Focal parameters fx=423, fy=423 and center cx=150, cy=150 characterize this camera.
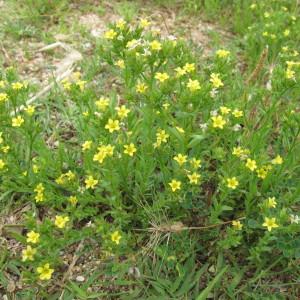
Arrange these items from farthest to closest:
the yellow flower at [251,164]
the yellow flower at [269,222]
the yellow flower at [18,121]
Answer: the yellow flower at [18,121] → the yellow flower at [251,164] → the yellow flower at [269,222]

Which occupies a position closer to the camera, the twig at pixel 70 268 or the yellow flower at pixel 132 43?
the yellow flower at pixel 132 43

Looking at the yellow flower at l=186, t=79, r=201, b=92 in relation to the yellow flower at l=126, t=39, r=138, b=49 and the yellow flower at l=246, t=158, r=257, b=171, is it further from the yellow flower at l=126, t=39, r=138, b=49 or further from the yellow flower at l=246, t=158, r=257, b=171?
the yellow flower at l=246, t=158, r=257, b=171

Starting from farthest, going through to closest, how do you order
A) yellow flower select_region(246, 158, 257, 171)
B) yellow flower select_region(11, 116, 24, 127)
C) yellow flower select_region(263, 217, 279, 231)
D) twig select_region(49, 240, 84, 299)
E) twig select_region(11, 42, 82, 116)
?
twig select_region(11, 42, 82, 116) < twig select_region(49, 240, 84, 299) < yellow flower select_region(11, 116, 24, 127) < yellow flower select_region(246, 158, 257, 171) < yellow flower select_region(263, 217, 279, 231)

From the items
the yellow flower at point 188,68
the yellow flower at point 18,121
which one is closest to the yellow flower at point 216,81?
the yellow flower at point 188,68

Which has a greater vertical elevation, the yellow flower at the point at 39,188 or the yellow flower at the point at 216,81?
the yellow flower at the point at 216,81

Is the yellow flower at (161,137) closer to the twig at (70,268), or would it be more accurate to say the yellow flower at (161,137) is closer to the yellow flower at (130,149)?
the yellow flower at (130,149)

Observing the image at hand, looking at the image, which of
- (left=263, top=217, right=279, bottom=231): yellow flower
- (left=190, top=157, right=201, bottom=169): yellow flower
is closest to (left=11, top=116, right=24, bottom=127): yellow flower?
(left=190, top=157, right=201, bottom=169): yellow flower

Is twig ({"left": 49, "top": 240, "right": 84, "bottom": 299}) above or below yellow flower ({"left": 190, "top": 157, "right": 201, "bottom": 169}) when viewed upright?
below

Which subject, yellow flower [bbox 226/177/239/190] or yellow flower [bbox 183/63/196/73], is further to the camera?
yellow flower [bbox 183/63/196/73]

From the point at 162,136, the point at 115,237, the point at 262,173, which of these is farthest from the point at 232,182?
the point at 115,237

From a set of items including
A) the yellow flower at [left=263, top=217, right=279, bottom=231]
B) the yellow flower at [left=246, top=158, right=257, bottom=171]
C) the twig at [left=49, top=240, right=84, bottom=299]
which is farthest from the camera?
the twig at [left=49, top=240, right=84, bottom=299]

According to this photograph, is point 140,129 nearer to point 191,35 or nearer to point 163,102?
point 163,102
